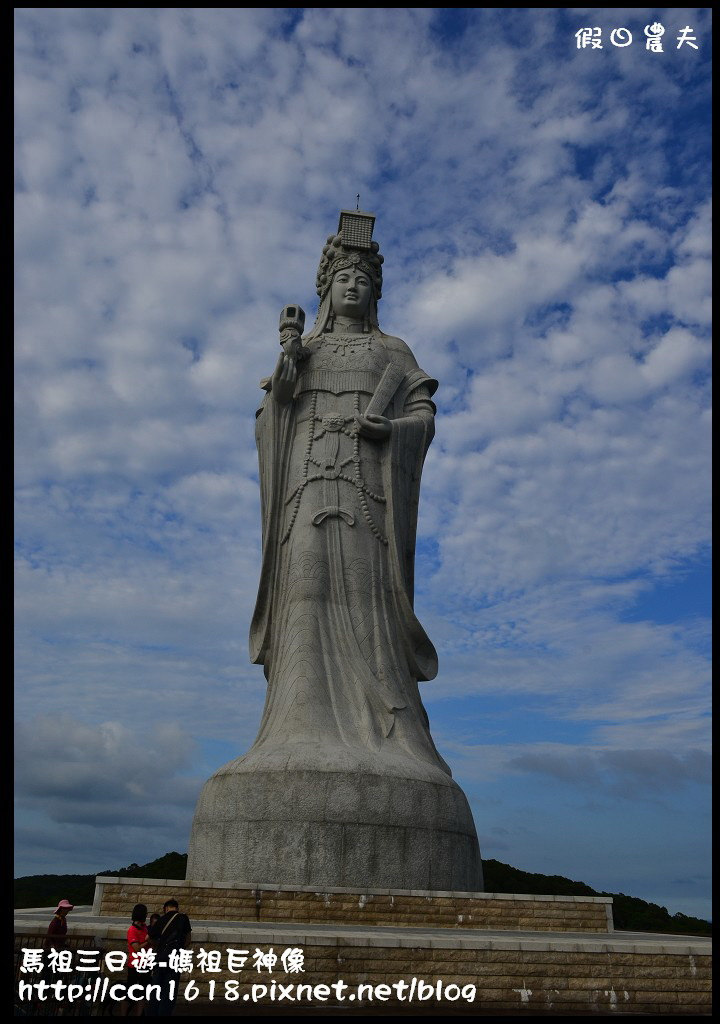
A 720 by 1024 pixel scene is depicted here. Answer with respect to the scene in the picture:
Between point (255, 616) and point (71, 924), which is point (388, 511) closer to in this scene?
point (255, 616)

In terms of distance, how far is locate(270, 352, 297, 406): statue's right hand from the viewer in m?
12.2

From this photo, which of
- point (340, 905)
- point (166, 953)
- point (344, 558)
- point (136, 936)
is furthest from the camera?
point (344, 558)

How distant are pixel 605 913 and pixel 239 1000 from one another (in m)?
4.24

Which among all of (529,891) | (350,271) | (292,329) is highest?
(350,271)

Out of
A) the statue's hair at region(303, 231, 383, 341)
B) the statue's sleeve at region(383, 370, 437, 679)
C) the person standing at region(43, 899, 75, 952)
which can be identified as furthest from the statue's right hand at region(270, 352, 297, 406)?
the person standing at region(43, 899, 75, 952)

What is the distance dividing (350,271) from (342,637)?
5026 millimetres

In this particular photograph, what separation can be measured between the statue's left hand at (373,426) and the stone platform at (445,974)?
6545 mm

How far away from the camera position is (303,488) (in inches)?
476

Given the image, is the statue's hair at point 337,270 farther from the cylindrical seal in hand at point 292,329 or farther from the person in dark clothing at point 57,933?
the person in dark clothing at point 57,933

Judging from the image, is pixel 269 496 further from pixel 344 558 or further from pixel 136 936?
pixel 136 936

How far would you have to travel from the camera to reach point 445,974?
651 centimetres

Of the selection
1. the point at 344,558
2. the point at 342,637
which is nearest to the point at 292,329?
the point at 344,558

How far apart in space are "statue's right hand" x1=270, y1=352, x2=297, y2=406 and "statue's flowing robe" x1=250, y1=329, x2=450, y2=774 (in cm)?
21

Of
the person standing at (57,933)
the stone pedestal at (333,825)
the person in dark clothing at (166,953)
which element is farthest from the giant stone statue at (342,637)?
the person in dark clothing at (166,953)
